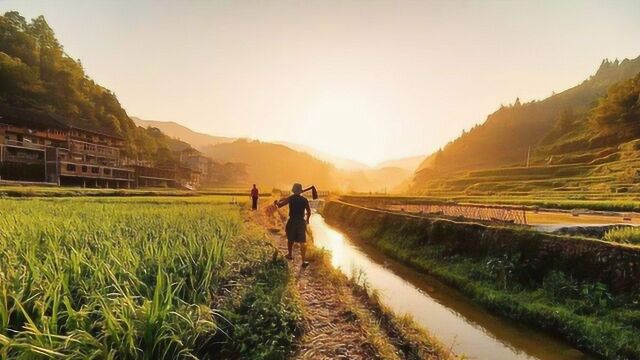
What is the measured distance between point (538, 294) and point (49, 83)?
284 ft

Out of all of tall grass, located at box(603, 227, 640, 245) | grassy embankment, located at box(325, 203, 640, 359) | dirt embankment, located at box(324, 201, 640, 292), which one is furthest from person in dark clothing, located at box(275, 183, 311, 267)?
tall grass, located at box(603, 227, 640, 245)

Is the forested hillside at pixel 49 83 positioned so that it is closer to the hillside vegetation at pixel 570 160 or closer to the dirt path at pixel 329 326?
the dirt path at pixel 329 326

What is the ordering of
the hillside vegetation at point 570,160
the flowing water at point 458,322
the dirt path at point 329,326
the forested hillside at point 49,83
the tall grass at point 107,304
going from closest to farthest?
the tall grass at point 107,304
the dirt path at point 329,326
the flowing water at point 458,322
the hillside vegetation at point 570,160
the forested hillside at point 49,83

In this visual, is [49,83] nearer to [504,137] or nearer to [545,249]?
[545,249]

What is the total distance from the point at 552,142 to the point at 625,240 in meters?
116

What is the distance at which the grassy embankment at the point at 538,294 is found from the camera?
796 centimetres

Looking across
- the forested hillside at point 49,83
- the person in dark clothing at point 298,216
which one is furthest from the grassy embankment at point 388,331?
the forested hillside at point 49,83

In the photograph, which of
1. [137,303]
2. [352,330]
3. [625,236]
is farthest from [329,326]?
[625,236]

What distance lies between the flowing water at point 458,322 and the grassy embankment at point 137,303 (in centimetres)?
455

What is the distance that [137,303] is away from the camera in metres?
4.64

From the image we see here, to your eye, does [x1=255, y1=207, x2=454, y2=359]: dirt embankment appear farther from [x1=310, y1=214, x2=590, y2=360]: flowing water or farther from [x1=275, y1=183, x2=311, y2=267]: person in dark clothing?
[x1=275, y1=183, x2=311, y2=267]: person in dark clothing

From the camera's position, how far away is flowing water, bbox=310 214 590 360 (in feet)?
26.6

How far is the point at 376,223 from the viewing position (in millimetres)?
25469

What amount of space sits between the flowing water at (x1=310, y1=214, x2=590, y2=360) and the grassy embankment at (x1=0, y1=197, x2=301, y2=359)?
4.55 metres
